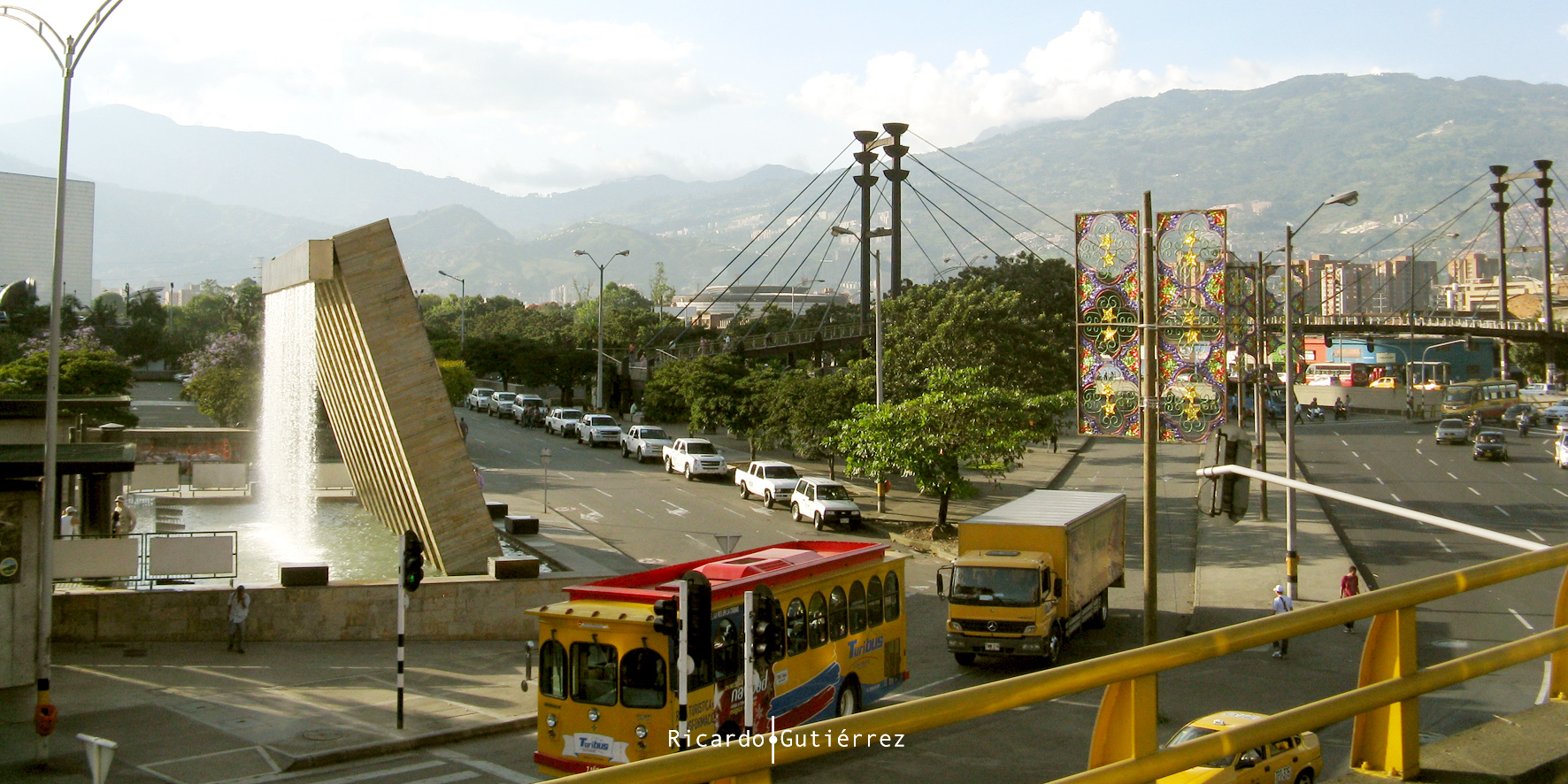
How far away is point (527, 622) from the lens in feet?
73.8

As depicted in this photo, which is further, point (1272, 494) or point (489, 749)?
point (1272, 494)

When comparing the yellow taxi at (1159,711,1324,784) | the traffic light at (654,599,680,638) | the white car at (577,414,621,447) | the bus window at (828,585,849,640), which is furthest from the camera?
the white car at (577,414,621,447)

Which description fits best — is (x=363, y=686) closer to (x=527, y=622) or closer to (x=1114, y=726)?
(x=527, y=622)

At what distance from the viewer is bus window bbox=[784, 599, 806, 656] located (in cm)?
1470

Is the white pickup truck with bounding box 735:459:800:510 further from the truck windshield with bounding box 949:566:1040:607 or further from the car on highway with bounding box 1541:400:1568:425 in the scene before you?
the car on highway with bounding box 1541:400:1568:425

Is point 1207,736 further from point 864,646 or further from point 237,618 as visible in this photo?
point 237,618

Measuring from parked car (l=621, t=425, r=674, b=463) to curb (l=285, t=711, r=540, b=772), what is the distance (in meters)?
33.7

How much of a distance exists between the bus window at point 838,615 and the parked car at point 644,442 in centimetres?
3476

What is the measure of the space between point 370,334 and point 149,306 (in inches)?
4009

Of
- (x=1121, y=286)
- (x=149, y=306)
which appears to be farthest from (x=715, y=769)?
(x=149, y=306)

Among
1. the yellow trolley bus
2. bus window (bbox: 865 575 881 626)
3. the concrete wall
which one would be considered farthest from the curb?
bus window (bbox: 865 575 881 626)

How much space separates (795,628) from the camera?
14898 millimetres

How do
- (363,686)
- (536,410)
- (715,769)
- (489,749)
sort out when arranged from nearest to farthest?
(715,769) < (489,749) < (363,686) < (536,410)

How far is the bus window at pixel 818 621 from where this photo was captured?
15250 mm
